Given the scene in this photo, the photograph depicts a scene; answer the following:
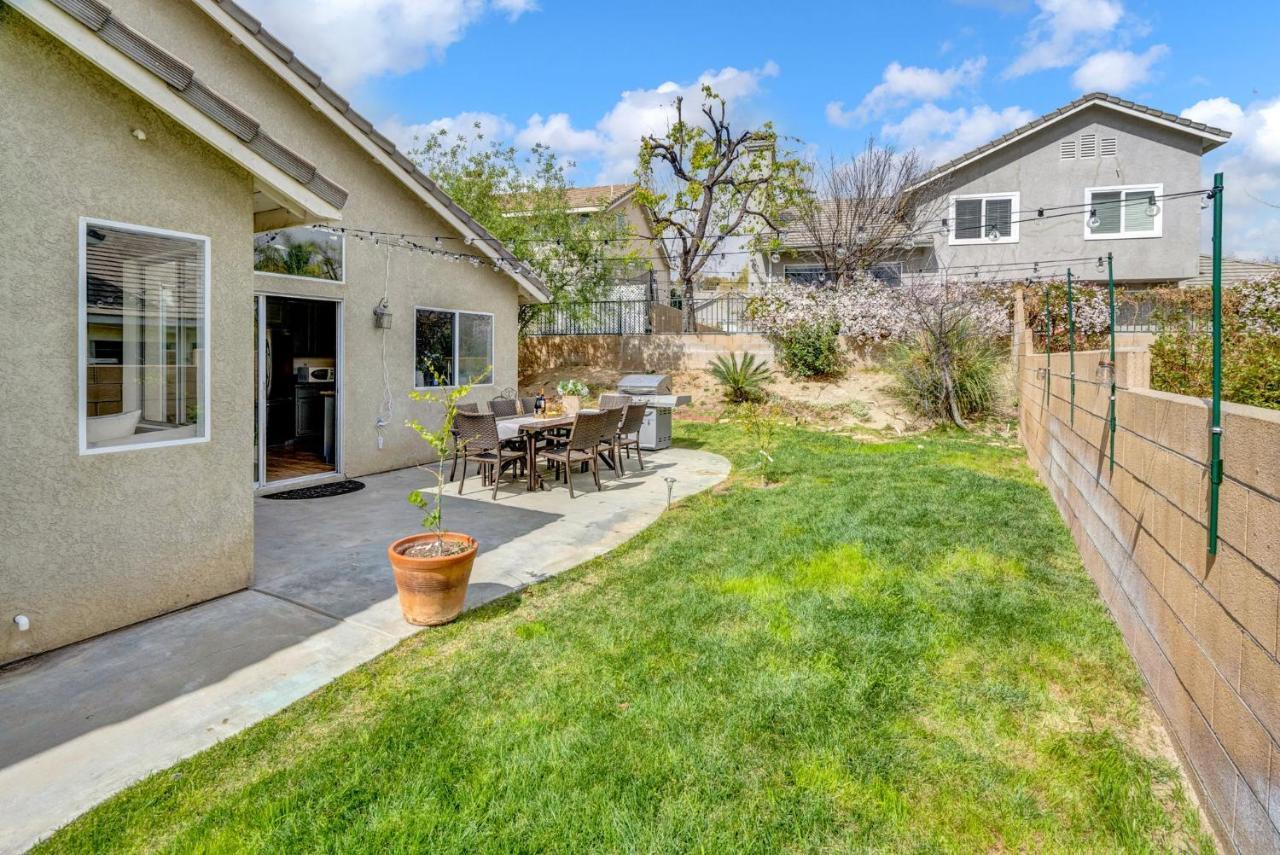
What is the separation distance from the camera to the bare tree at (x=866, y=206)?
18250 millimetres

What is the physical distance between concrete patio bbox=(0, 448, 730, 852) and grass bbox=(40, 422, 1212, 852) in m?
0.23

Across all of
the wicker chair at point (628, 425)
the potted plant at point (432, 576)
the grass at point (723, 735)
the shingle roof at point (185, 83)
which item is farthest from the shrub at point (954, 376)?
the shingle roof at point (185, 83)

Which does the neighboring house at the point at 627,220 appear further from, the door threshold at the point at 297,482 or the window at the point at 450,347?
the door threshold at the point at 297,482

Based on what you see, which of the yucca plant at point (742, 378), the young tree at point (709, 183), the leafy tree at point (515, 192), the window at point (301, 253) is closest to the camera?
the window at point (301, 253)

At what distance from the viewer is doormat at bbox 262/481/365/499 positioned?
24.8 feet

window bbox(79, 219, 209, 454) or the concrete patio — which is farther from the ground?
window bbox(79, 219, 209, 454)

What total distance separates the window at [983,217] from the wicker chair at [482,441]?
17031mm

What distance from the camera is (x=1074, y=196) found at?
60.9 ft

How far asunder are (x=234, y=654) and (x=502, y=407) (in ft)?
21.1

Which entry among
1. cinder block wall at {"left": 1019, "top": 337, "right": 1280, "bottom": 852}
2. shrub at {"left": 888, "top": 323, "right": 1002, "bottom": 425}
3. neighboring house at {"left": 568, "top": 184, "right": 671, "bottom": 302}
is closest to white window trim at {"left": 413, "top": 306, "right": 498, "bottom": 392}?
neighboring house at {"left": 568, "top": 184, "right": 671, "bottom": 302}

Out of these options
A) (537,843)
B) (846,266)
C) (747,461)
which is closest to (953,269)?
(846,266)

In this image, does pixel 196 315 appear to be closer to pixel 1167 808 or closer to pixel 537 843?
pixel 537 843

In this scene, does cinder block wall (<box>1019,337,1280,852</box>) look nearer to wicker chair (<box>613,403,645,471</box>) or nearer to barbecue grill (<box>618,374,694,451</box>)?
wicker chair (<box>613,403,645,471</box>)

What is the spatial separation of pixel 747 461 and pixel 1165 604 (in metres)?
6.80
